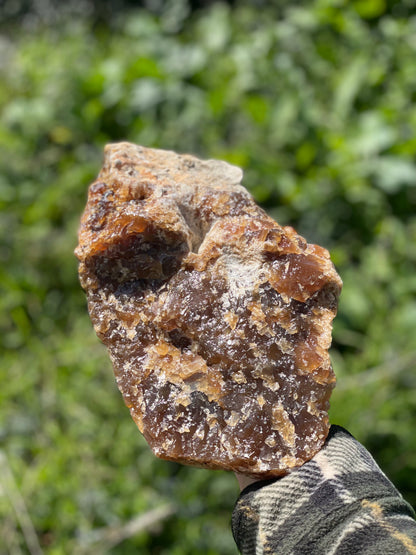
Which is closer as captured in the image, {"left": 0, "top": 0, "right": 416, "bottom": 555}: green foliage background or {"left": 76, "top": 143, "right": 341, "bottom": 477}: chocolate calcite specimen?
{"left": 76, "top": 143, "right": 341, "bottom": 477}: chocolate calcite specimen

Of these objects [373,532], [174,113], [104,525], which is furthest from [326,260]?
[174,113]

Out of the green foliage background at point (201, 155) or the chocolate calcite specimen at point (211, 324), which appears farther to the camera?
the green foliage background at point (201, 155)

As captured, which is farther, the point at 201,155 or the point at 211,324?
the point at 201,155

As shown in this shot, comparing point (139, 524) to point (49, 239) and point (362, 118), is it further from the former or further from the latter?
point (362, 118)
